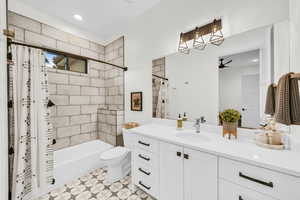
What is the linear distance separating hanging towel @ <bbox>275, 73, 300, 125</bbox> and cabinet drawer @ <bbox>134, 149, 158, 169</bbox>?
3.68 ft

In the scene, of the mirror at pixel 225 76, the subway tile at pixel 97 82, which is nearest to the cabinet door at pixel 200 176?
the mirror at pixel 225 76

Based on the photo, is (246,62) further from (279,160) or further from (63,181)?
(63,181)

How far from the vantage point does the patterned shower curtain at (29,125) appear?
1427 millimetres

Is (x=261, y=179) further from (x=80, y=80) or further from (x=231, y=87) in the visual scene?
(x=80, y=80)

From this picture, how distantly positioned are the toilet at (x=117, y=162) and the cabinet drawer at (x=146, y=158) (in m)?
0.31

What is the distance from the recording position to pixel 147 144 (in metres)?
1.41

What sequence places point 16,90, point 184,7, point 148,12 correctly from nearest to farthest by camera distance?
point 16,90, point 184,7, point 148,12

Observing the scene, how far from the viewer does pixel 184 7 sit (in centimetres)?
166

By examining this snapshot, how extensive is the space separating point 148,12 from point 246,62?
174 centimetres

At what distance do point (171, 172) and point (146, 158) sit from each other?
1.12ft

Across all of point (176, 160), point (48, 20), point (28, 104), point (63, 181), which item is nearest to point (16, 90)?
point (28, 104)

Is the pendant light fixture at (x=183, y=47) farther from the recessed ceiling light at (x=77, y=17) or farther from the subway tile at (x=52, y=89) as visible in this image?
the subway tile at (x=52, y=89)

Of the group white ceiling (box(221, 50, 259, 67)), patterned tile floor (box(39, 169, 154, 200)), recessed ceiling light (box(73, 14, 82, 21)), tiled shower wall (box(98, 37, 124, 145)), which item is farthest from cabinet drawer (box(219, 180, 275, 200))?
recessed ceiling light (box(73, 14, 82, 21))

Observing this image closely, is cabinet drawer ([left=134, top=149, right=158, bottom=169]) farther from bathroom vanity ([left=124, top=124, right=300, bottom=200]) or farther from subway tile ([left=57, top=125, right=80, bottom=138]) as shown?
subway tile ([left=57, top=125, right=80, bottom=138])
